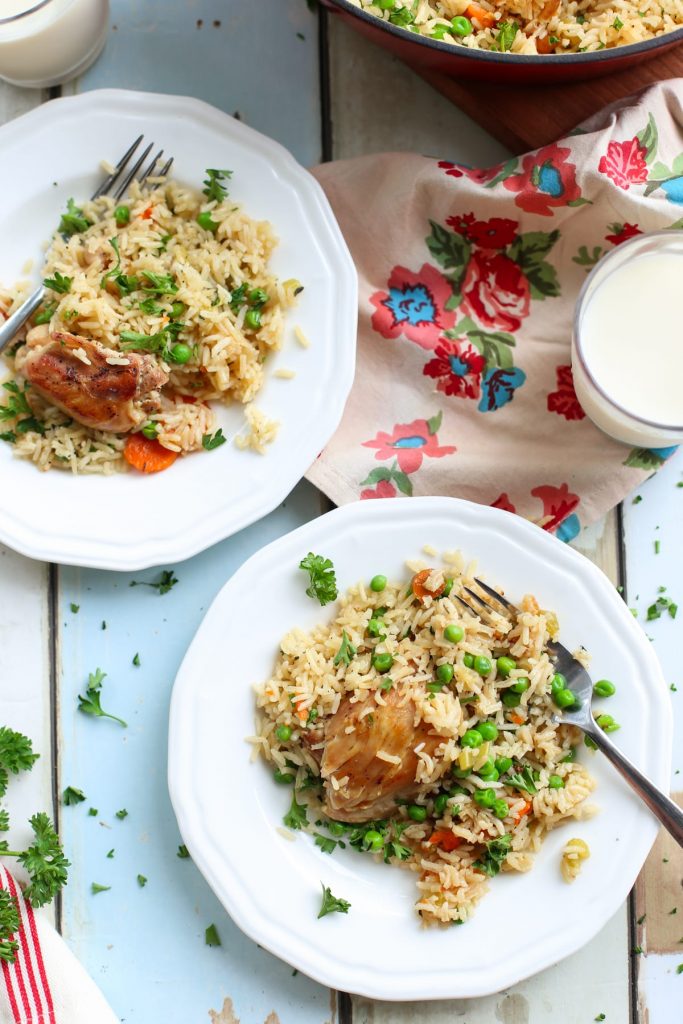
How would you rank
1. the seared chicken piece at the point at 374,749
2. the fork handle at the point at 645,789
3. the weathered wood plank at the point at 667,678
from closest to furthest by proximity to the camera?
the seared chicken piece at the point at 374,749
the fork handle at the point at 645,789
the weathered wood plank at the point at 667,678

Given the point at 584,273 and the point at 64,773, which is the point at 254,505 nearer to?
the point at 64,773

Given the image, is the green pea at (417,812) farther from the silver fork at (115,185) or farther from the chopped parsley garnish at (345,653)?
the silver fork at (115,185)

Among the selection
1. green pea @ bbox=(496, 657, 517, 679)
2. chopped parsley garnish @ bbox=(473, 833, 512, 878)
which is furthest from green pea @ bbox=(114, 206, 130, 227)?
chopped parsley garnish @ bbox=(473, 833, 512, 878)

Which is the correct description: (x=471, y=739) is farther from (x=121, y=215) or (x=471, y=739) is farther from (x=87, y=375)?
(x=121, y=215)

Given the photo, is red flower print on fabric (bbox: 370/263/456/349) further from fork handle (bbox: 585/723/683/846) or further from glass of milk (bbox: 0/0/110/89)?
fork handle (bbox: 585/723/683/846)

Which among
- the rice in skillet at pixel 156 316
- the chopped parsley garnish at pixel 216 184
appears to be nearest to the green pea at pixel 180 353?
the rice in skillet at pixel 156 316

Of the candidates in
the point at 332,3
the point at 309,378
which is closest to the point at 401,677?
the point at 309,378
